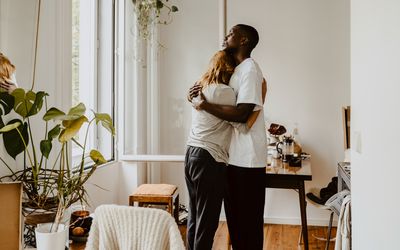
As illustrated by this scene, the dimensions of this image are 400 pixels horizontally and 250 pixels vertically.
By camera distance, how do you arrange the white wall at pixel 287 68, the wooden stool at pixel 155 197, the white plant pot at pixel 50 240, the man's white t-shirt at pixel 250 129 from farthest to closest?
the white wall at pixel 287 68
the wooden stool at pixel 155 197
the man's white t-shirt at pixel 250 129
the white plant pot at pixel 50 240

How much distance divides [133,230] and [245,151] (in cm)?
83

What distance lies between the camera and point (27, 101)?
1526 millimetres

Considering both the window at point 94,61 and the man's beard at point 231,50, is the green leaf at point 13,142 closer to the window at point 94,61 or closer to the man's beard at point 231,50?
the man's beard at point 231,50

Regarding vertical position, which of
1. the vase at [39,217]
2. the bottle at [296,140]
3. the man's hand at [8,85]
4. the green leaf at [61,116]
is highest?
the man's hand at [8,85]

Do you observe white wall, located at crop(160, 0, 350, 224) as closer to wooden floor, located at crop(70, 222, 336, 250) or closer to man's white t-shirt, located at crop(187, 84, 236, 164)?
wooden floor, located at crop(70, 222, 336, 250)

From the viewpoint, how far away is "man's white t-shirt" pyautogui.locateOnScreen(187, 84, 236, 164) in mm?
2066

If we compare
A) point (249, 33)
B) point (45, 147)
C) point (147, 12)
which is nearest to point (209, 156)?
point (249, 33)

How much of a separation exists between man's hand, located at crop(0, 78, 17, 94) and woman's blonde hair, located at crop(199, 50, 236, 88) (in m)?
0.98

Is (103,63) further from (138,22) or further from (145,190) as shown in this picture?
(145,190)

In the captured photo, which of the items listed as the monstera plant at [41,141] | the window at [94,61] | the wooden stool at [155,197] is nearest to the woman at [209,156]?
the monstera plant at [41,141]

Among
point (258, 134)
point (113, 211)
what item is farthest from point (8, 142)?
point (258, 134)

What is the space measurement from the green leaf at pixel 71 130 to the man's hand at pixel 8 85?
13.9 inches

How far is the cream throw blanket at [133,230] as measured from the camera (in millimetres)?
1439

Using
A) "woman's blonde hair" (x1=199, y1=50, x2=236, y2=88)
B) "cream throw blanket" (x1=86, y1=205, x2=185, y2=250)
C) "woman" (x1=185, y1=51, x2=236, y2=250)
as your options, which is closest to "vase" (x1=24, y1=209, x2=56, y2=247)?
"cream throw blanket" (x1=86, y1=205, x2=185, y2=250)
